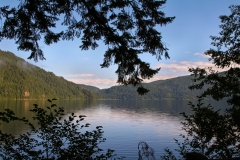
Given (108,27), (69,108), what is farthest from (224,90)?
(69,108)

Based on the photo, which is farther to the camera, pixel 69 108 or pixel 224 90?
pixel 69 108

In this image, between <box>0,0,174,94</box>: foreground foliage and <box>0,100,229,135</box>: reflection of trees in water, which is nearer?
<box>0,0,174,94</box>: foreground foliage

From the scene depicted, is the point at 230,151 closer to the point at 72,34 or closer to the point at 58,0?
the point at 72,34

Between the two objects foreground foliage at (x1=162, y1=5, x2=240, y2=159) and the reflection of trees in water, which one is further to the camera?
the reflection of trees in water

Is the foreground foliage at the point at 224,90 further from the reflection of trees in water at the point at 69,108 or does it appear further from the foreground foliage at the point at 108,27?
the reflection of trees in water at the point at 69,108

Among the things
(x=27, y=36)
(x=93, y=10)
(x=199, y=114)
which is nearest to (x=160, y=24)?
(x=93, y=10)

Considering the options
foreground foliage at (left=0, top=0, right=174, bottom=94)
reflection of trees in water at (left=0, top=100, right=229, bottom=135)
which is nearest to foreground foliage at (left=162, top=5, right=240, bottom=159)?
foreground foliage at (left=0, top=0, right=174, bottom=94)

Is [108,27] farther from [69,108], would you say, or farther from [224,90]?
[69,108]

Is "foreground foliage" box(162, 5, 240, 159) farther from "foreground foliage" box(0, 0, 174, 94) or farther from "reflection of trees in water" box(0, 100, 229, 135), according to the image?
"reflection of trees in water" box(0, 100, 229, 135)

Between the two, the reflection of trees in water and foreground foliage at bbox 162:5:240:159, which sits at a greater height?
foreground foliage at bbox 162:5:240:159

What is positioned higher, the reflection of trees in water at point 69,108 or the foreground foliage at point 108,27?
the foreground foliage at point 108,27

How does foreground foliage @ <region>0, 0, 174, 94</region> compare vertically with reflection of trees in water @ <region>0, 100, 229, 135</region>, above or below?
above

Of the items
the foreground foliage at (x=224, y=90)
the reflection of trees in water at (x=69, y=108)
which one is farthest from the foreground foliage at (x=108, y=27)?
the reflection of trees in water at (x=69, y=108)

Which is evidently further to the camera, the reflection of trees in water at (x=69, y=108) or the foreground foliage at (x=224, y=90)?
the reflection of trees in water at (x=69, y=108)
